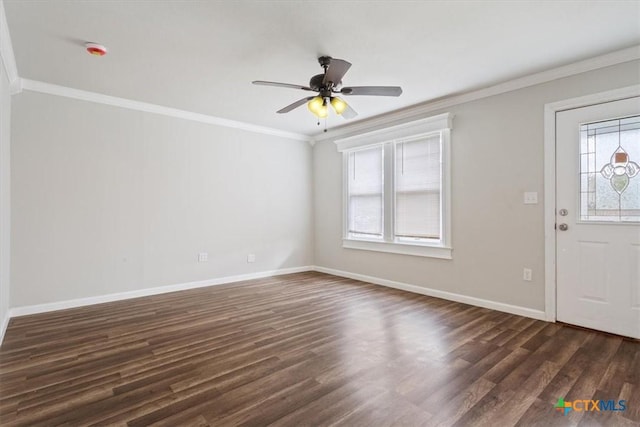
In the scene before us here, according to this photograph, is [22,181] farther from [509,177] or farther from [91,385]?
[509,177]

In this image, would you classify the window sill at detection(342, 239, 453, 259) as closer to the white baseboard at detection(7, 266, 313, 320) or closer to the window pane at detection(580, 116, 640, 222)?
the white baseboard at detection(7, 266, 313, 320)

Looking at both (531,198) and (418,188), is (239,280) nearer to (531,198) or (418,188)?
(418,188)

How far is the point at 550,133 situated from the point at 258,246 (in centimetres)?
424

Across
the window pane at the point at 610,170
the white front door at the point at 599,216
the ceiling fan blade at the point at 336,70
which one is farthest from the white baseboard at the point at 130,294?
the window pane at the point at 610,170

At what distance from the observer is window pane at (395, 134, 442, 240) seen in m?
4.23

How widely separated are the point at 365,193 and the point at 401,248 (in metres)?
1.13

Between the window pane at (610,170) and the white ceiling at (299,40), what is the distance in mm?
712

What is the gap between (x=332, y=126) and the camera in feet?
17.5

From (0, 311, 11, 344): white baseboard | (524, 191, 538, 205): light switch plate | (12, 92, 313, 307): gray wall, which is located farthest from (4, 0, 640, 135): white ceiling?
(0, 311, 11, 344): white baseboard

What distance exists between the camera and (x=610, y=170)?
289 cm

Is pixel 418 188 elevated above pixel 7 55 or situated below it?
below

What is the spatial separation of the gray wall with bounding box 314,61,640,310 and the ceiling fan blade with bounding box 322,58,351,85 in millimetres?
2041

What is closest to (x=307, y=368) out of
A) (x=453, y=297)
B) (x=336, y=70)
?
(x=336, y=70)

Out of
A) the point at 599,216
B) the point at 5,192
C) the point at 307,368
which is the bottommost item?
the point at 307,368
